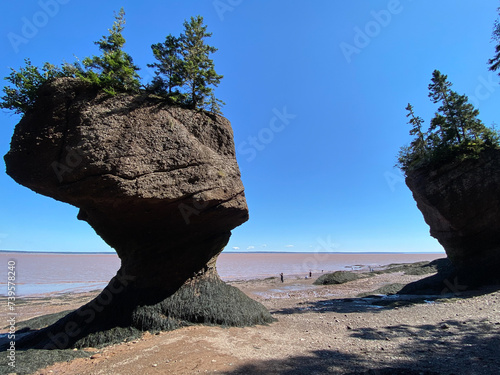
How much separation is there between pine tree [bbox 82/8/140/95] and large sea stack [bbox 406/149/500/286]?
812 inches

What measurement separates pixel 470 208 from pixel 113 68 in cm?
2313

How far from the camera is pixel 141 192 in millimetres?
8469

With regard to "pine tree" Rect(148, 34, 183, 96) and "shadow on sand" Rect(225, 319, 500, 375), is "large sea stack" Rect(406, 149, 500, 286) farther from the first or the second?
"pine tree" Rect(148, 34, 183, 96)

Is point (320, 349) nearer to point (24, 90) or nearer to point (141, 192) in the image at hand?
point (141, 192)

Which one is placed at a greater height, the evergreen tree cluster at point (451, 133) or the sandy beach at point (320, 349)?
the evergreen tree cluster at point (451, 133)

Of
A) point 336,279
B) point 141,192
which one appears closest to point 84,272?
point 336,279

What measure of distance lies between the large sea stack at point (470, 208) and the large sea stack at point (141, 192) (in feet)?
51.9

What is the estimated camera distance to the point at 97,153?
8195mm

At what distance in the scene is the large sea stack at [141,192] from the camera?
27.9 feet

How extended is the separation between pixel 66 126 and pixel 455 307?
18.9 metres

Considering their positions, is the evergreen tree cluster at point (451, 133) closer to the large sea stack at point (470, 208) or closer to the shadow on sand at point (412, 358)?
the large sea stack at point (470, 208)

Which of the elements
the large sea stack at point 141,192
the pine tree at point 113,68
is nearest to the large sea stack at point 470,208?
the large sea stack at point 141,192

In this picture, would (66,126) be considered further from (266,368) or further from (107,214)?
(266,368)

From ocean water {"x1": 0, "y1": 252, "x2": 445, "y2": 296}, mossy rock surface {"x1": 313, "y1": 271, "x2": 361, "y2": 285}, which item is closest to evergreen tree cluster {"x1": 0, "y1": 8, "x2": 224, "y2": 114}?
ocean water {"x1": 0, "y1": 252, "x2": 445, "y2": 296}
